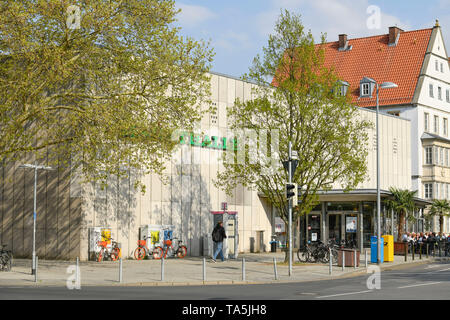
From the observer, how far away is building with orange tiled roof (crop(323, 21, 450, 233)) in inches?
2359

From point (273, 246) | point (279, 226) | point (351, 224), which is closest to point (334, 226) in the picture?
point (351, 224)

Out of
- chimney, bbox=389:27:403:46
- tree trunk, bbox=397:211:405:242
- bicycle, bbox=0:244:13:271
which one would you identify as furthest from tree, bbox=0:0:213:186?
chimney, bbox=389:27:403:46

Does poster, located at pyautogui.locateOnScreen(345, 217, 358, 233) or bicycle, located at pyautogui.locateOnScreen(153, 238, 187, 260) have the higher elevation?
poster, located at pyautogui.locateOnScreen(345, 217, 358, 233)

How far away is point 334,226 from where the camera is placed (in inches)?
1770

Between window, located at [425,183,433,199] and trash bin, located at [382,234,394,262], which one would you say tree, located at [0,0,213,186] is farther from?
window, located at [425,183,433,199]

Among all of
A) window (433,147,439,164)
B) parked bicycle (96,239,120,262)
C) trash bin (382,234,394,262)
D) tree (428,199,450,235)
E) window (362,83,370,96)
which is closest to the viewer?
parked bicycle (96,239,120,262)

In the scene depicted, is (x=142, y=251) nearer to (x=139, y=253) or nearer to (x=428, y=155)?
(x=139, y=253)

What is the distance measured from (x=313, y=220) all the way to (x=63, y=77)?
25289 millimetres

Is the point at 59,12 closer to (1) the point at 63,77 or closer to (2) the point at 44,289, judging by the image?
(1) the point at 63,77

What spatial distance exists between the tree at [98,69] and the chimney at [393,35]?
42.7 m

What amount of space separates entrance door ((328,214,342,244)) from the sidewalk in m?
11.6

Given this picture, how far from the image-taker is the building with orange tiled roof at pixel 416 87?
197 feet

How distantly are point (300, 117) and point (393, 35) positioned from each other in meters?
39.6

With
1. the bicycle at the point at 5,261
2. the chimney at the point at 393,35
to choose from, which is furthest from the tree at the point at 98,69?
the chimney at the point at 393,35
